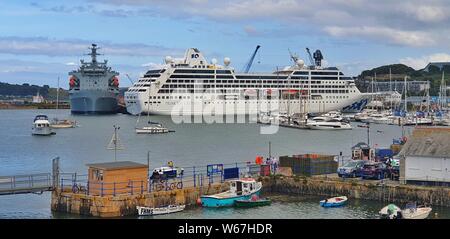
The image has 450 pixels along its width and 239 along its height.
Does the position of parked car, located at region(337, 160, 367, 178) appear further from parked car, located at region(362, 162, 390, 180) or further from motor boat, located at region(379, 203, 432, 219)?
motor boat, located at region(379, 203, 432, 219)

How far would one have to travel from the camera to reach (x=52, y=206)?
952 inches

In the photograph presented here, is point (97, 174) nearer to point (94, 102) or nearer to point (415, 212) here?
point (415, 212)

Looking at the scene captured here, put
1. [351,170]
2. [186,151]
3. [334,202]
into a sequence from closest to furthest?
[334,202] < [351,170] < [186,151]

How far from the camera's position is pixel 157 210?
2344cm

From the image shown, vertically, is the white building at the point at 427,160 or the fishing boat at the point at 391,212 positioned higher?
the white building at the point at 427,160

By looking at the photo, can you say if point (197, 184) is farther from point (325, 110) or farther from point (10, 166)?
point (325, 110)

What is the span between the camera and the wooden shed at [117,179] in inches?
906

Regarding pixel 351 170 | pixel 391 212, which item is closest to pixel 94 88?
pixel 351 170

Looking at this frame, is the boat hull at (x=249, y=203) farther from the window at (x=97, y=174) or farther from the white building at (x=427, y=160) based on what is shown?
the white building at (x=427, y=160)

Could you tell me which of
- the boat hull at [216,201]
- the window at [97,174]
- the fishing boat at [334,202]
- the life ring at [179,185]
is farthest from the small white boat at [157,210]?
the fishing boat at [334,202]

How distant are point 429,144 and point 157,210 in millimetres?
10522

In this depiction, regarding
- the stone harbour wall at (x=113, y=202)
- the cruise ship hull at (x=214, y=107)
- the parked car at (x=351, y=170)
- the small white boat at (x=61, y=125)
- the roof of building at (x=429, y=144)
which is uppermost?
the cruise ship hull at (x=214, y=107)

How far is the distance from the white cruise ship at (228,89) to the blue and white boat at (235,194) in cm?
8102
